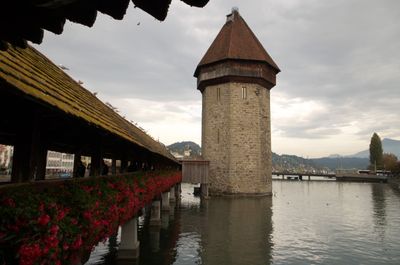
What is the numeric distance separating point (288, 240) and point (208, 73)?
24.0 m

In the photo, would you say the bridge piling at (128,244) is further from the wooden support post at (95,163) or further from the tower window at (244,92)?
the tower window at (244,92)

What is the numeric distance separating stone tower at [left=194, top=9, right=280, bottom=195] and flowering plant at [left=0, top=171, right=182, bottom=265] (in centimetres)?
2761

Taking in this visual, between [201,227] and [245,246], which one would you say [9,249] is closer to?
[245,246]

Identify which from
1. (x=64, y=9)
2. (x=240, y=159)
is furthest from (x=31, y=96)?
(x=240, y=159)

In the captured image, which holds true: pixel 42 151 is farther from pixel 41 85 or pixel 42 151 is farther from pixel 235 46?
pixel 235 46

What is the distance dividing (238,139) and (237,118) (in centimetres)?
214

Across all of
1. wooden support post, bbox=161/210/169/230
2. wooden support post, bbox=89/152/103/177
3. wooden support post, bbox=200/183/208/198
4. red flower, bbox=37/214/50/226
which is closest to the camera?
red flower, bbox=37/214/50/226

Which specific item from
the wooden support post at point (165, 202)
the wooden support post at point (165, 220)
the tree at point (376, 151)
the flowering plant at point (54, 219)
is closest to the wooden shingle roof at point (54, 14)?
the flowering plant at point (54, 219)

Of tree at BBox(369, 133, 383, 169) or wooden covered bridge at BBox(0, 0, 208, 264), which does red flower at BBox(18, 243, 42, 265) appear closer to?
wooden covered bridge at BBox(0, 0, 208, 264)

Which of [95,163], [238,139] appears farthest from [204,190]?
[95,163]

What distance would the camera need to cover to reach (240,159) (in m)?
33.6

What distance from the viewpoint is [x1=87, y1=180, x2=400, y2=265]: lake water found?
12.1 meters

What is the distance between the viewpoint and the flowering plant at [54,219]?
10.3 ft

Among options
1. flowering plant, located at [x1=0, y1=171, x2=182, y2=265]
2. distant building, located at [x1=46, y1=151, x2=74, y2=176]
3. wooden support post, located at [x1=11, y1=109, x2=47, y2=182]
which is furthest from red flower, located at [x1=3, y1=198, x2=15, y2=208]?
distant building, located at [x1=46, y1=151, x2=74, y2=176]
